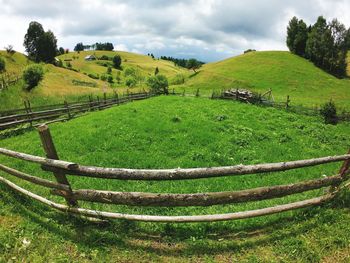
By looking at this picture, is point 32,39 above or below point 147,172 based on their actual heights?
above

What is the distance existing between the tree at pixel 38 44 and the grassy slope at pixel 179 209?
3424 inches

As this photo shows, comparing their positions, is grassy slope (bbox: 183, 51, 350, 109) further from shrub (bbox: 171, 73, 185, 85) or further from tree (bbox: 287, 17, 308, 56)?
tree (bbox: 287, 17, 308, 56)

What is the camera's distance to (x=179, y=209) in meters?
8.26

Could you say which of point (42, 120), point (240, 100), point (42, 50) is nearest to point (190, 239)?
point (42, 120)

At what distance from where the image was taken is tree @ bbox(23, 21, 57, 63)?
310 feet

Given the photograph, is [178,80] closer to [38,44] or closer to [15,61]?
[15,61]

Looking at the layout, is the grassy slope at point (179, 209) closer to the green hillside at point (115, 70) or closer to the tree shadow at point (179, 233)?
the tree shadow at point (179, 233)

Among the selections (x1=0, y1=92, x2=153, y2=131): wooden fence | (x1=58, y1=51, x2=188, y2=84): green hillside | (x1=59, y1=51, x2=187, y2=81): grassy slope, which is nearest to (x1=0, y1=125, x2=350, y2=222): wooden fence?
(x1=0, y1=92, x2=153, y2=131): wooden fence

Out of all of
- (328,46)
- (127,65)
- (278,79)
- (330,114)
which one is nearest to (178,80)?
(278,79)

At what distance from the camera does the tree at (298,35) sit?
93.7 metres

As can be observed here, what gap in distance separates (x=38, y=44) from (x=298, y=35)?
286 ft

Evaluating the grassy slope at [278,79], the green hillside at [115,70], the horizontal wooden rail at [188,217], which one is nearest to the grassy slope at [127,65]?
the green hillside at [115,70]

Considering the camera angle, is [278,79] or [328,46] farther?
[328,46]

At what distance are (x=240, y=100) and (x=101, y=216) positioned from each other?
31.1 meters
